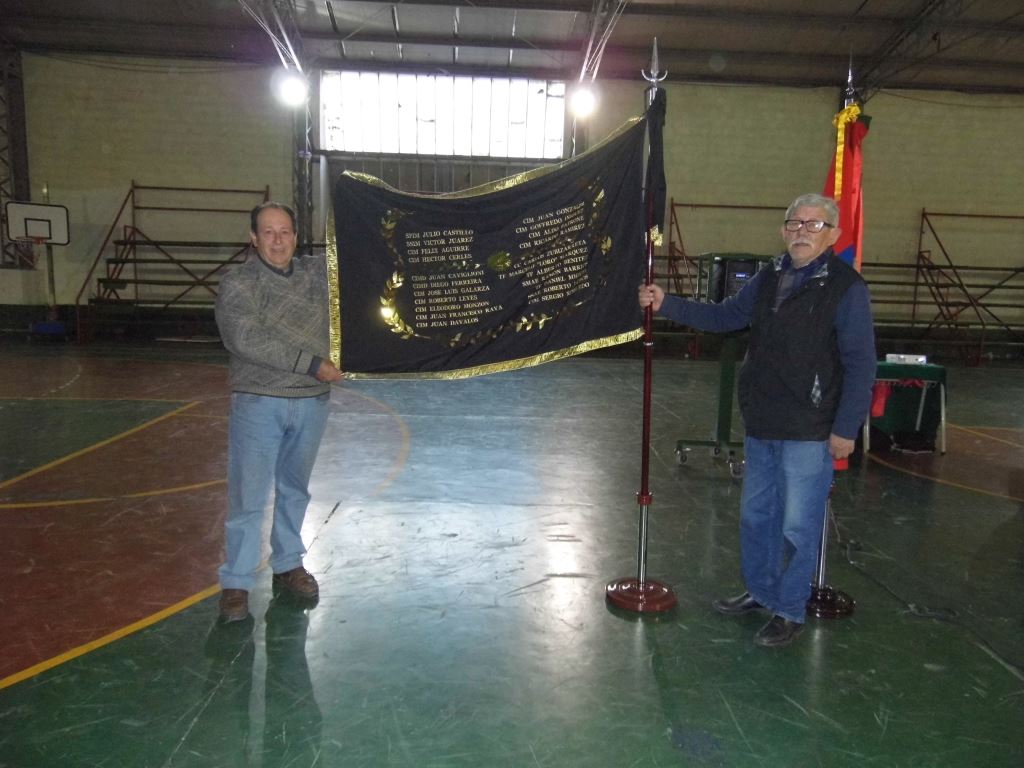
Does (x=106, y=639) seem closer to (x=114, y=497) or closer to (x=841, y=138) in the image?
(x=114, y=497)

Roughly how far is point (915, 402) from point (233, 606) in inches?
251

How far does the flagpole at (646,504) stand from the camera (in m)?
3.28

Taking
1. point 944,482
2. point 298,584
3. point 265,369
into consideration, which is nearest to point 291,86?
point 265,369

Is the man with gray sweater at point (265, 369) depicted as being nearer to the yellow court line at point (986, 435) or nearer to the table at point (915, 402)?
the table at point (915, 402)

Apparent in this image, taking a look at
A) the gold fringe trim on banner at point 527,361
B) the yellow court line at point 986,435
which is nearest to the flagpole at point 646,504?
the gold fringe trim on banner at point 527,361

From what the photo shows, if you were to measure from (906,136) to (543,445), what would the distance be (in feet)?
47.2

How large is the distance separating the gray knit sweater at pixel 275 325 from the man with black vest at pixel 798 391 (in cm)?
151

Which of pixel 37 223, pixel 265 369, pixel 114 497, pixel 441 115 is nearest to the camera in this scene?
pixel 265 369

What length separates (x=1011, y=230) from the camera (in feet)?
55.2

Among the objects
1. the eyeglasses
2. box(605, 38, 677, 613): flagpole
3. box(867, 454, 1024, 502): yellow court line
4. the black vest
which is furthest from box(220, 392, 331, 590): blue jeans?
box(867, 454, 1024, 502): yellow court line

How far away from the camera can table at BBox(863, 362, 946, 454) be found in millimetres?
6797

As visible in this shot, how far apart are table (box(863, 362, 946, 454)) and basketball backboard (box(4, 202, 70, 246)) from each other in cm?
1544

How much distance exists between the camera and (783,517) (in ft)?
10.7

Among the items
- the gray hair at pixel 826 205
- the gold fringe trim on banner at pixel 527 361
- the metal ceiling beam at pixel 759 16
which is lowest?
the gold fringe trim on banner at pixel 527 361
